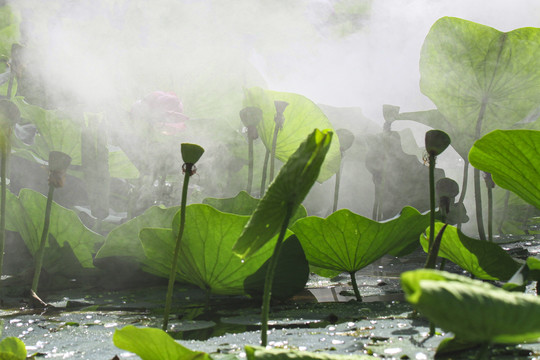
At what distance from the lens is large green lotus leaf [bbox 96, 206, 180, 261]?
753mm

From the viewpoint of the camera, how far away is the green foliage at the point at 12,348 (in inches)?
12.1

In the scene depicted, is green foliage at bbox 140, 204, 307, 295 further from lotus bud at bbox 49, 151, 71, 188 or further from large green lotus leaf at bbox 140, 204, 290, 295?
lotus bud at bbox 49, 151, 71, 188

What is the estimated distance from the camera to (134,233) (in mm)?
757

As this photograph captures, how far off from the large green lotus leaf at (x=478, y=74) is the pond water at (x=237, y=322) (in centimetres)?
27

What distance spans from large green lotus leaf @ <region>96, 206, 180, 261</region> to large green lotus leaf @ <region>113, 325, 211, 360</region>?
0.47 m

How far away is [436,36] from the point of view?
90cm

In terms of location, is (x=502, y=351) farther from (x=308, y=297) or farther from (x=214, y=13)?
(x=214, y=13)

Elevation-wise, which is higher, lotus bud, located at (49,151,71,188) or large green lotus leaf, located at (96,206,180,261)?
lotus bud, located at (49,151,71,188)

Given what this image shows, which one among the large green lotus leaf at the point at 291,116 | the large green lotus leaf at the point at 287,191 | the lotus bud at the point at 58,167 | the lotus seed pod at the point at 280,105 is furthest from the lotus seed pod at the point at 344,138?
the large green lotus leaf at the point at 287,191

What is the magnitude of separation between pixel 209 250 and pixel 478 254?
1.01 feet

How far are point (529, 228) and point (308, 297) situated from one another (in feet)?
3.24

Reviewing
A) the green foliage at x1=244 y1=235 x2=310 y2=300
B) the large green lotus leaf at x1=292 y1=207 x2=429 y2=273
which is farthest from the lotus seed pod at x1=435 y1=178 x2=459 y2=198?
the green foliage at x1=244 y1=235 x2=310 y2=300

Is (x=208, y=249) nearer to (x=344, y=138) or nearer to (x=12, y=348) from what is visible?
(x=12, y=348)

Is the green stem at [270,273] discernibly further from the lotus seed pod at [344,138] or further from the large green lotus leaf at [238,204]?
the lotus seed pod at [344,138]
